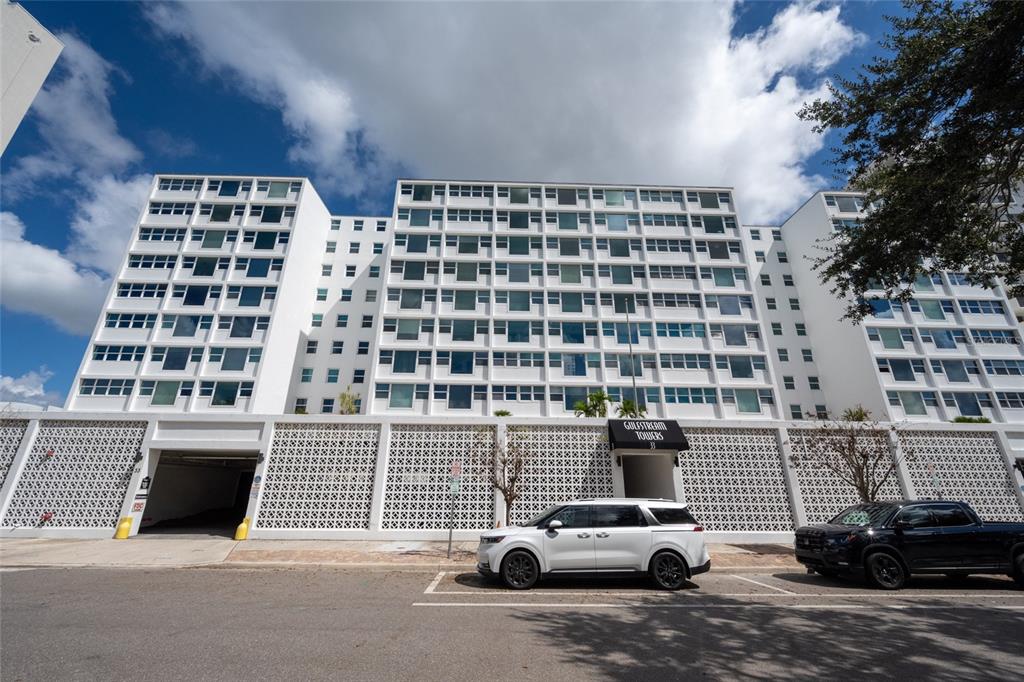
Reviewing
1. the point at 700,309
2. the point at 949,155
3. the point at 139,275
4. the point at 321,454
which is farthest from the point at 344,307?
the point at 949,155

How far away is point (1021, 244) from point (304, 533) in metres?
21.4

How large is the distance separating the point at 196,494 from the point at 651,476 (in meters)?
27.7

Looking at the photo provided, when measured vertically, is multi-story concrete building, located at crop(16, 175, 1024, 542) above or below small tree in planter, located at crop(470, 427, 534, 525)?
above

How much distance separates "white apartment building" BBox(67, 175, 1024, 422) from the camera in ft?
106

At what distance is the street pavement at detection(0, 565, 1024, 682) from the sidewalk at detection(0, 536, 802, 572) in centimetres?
248

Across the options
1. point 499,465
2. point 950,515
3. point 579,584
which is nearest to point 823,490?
point 950,515

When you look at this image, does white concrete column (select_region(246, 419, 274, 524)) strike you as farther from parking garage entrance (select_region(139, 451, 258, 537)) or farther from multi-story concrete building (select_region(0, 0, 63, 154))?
multi-story concrete building (select_region(0, 0, 63, 154))

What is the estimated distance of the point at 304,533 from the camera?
654 inches

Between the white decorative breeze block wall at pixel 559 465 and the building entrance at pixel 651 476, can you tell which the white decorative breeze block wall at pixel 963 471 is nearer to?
the building entrance at pixel 651 476

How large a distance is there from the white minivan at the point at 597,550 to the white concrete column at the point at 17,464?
68.3 ft

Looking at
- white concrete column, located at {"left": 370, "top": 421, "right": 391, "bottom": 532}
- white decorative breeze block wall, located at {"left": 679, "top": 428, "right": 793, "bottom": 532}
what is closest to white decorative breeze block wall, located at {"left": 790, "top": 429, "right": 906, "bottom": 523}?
white decorative breeze block wall, located at {"left": 679, "top": 428, "right": 793, "bottom": 532}

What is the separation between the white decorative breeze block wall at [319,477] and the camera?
16938mm

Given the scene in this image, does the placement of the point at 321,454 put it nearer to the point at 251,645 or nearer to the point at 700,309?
the point at 251,645

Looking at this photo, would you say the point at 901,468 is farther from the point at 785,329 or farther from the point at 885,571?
the point at 785,329
